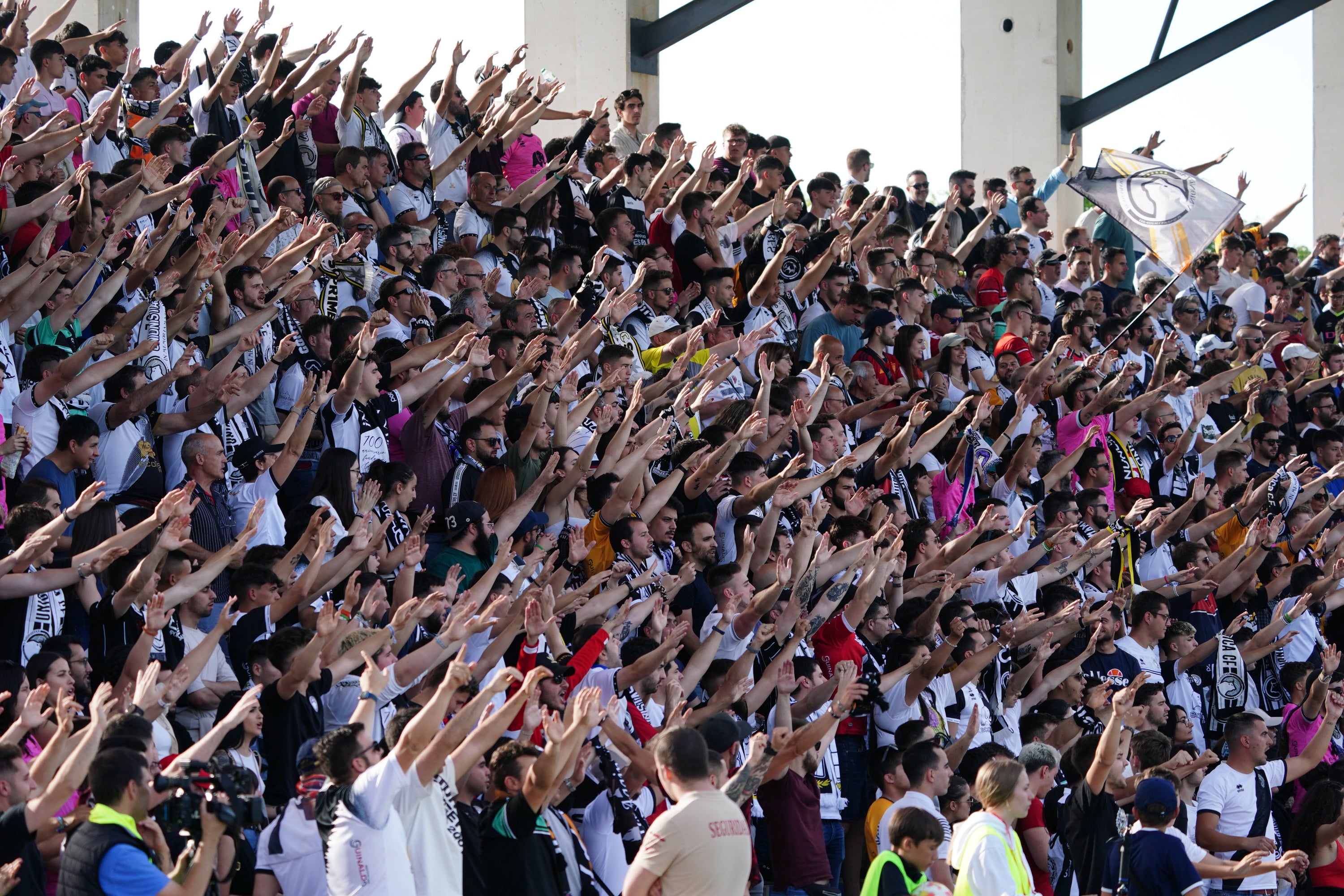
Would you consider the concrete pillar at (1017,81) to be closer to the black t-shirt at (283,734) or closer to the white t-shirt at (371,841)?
the black t-shirt at (283,734)

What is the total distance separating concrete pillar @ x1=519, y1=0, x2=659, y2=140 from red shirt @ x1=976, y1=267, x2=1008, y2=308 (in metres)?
4.91

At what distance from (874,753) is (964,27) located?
50.1 ft

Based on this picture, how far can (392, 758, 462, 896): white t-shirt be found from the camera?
6039 millimetres

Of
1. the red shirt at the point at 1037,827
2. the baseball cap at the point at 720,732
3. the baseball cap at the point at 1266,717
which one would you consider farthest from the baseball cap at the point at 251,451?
the baseball cap at the point at 1266,717

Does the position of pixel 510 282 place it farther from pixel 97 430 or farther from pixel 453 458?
pixel 97 430

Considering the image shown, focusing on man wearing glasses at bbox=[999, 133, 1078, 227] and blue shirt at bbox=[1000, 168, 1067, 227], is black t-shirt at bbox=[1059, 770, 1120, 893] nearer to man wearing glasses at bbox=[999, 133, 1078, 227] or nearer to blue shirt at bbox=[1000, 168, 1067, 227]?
man wearing glasses at bbox=[999, 133, 1078, 227]

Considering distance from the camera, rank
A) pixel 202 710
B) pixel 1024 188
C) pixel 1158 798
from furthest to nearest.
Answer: pixel 1024 188, pixel 1158 798, pixel 202 710

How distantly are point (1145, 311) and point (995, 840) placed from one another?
8946mm

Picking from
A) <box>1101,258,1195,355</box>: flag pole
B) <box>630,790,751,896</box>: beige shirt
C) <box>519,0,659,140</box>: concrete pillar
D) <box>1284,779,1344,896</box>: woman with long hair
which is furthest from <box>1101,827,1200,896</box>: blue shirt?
<box>519,0,659,140</box>: concrete pillar

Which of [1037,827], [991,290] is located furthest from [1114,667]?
[991,290]

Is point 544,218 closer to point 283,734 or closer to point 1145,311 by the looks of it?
point 1145,311

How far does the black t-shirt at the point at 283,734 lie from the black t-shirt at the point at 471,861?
31.9 inches

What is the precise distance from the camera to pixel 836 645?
9.73 m

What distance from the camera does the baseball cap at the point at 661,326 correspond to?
12094mm
